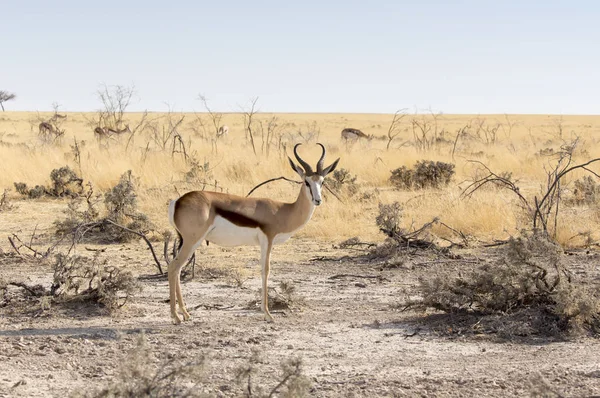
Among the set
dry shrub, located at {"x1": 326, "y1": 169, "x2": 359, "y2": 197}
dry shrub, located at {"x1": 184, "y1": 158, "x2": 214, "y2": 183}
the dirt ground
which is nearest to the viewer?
the dirt ground

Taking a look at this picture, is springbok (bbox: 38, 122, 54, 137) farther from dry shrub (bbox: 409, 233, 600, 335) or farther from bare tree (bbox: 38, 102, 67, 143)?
dry shrub (bbox: 409, 233, 600, 335)

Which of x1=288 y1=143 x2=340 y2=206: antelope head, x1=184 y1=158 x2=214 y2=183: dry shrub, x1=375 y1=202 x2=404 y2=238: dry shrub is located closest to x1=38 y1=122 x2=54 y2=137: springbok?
x1=184 y1=158 x2=214 y2=183: dry shrub

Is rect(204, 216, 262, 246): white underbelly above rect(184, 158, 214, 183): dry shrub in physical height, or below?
above

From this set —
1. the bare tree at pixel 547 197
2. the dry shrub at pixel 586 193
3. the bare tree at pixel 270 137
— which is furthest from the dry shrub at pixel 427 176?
the bare tree at pixel 270 137

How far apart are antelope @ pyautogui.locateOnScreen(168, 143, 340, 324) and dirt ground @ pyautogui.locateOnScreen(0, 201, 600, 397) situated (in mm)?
488

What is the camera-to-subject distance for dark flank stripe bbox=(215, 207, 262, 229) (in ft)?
24.6

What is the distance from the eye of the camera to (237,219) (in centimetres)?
754

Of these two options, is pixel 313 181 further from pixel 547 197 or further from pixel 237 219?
pixel 547 197

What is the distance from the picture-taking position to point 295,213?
7.88m

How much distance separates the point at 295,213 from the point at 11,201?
34.2 feet

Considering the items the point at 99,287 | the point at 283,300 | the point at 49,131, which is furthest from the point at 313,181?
the point at 49,131

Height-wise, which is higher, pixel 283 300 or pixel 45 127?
pixel 45 127

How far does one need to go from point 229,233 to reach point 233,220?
0.12 meters

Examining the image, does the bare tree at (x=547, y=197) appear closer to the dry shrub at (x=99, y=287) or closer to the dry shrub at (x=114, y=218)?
the dry shrub at (x=99, y=287)
